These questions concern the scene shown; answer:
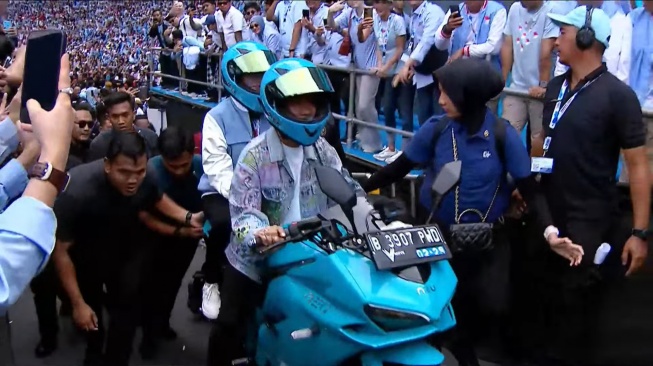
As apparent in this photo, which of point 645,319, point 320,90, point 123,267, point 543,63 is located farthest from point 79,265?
point 543,63

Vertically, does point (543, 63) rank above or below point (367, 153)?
above

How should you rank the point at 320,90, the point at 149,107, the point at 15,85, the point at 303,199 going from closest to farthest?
the point at 15,85
the point at 320,90
the point at 303,199
the point at 149,107

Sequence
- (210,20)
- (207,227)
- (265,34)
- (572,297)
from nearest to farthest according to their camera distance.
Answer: (572,297) < (207,227) < (265,34) < (210,20)

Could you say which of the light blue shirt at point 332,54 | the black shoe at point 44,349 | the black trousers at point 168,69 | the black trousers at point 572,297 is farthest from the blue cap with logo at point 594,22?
the black trousers at point 168,69

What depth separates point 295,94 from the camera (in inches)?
134

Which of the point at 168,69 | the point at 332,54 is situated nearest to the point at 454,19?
the point at 332,54

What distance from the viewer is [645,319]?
14.6 feet

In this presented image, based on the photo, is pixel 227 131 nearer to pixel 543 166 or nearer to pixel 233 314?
pixel 233 314

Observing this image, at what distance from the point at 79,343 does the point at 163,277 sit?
0.92 m

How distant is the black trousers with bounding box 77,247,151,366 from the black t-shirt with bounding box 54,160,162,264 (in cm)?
8

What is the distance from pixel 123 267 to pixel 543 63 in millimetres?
3849

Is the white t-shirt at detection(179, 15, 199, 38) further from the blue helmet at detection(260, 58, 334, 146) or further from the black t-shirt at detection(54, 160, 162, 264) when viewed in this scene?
the blue helmet at detection(260, 58, 334, 146)

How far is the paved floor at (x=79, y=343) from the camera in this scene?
5.37m

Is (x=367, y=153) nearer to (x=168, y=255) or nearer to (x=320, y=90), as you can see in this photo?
(x=168, y=255)
